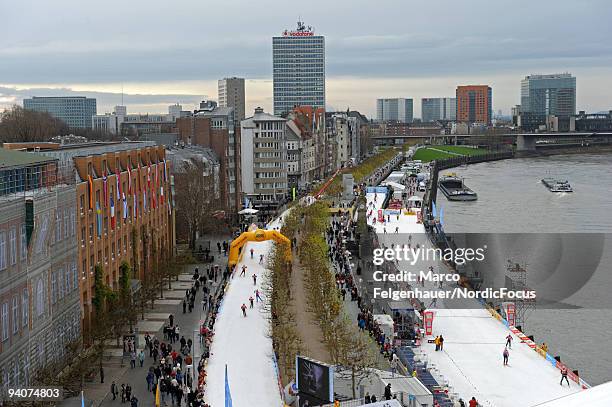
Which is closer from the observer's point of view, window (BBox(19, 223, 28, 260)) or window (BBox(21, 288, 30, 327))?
window (BBox(21, 288, 30, 327))

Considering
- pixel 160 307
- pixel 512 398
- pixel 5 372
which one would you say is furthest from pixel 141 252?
pixel 512 398

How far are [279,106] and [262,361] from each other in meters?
123

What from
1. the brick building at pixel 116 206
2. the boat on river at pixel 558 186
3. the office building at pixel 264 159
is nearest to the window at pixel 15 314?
the brick building at pixel 116 206

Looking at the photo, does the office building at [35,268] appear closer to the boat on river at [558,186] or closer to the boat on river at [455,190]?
the boat on river at [455,190]

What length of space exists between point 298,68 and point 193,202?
108 m

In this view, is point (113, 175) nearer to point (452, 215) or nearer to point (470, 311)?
point (470, 311)

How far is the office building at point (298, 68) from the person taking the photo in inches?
5404

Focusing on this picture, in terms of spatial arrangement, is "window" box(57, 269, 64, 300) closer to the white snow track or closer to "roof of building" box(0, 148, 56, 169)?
"roof of building" box(0, 148, 56, 169)

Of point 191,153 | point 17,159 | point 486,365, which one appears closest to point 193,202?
point 191,153

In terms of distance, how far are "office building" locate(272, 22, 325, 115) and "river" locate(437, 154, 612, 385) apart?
41.2 meters

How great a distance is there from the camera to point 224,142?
43031 millimetres

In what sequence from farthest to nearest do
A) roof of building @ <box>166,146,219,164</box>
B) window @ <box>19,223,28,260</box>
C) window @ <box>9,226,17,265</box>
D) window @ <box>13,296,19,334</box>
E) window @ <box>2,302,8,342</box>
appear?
roof of building @ <box>166,146,219,164</box>, window @ <box>19,223,28,260</box>, window @ <box>9,226,17,265</box>, window @ <box>13,296,19,334</box>, window @ <box>2,302,8,342</box>

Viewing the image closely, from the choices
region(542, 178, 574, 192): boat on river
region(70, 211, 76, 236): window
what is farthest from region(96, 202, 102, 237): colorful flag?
region(542, 178, 574, 192): boat on river

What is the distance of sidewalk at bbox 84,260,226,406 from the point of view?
15.2 meters
